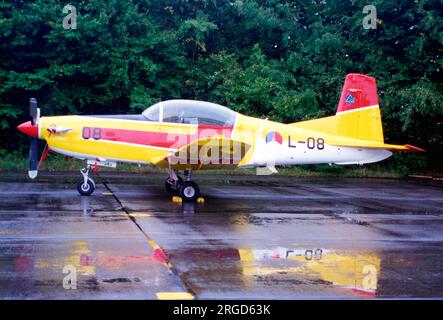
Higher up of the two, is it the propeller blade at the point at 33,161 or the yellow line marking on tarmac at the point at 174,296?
the propeller blade at the point at 33,161

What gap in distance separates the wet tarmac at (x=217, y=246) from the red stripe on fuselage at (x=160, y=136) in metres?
1.26

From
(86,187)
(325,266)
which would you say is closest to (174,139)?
(86,187)

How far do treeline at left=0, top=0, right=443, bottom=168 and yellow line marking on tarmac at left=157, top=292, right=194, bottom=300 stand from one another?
16330mm

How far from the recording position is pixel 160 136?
13.4 meters

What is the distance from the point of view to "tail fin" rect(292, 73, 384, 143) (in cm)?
1467

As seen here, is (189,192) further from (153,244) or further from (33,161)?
(153,244)

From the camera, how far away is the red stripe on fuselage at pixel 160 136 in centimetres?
1329

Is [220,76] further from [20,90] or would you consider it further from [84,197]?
[84,197]

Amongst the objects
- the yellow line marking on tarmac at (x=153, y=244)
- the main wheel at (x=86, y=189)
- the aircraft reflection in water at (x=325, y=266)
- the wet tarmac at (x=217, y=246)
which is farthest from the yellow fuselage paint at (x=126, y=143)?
the aircraft reflection in water at (x=325, y=266)

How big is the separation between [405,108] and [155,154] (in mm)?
10762

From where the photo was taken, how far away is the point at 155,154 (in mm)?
13492

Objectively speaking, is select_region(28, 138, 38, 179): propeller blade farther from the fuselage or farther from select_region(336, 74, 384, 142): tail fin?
select_region(336, 74, 384, 142): tail fin

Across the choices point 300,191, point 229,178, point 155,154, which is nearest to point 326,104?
point 229,178

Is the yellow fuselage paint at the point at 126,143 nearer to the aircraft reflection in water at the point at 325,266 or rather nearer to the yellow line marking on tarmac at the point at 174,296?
the aircraft reflection in water at the point at 325,266
